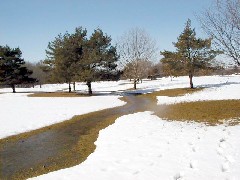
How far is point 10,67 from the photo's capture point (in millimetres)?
60938

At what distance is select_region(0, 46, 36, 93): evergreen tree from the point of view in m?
60.0

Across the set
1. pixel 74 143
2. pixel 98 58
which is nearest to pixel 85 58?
pixel 98 58

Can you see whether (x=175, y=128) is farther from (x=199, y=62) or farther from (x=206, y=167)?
(x=199, y=62)

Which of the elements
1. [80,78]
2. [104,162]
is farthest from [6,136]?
[80,78]

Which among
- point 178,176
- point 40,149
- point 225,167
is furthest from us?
point 40,149

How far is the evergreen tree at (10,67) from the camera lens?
60.0 metres

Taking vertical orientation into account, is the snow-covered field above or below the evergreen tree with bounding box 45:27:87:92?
below

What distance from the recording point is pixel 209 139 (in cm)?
1289

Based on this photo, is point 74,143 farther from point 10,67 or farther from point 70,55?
point 10,67

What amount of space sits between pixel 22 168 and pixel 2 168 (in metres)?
0.75

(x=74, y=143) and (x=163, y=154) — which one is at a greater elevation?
(x=163, y=154)

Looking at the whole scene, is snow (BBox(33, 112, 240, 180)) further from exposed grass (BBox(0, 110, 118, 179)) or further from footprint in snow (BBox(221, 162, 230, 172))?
exposed grass (BBox(0, 110, 118, 179))

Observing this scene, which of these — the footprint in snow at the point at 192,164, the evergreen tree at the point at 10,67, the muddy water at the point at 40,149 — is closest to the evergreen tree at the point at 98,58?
the evergreen tree at the point at 10,67

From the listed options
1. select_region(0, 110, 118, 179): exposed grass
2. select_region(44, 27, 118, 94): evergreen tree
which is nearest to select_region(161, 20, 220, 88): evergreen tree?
select_region(44, 27, 118, 94): evergreen tree
